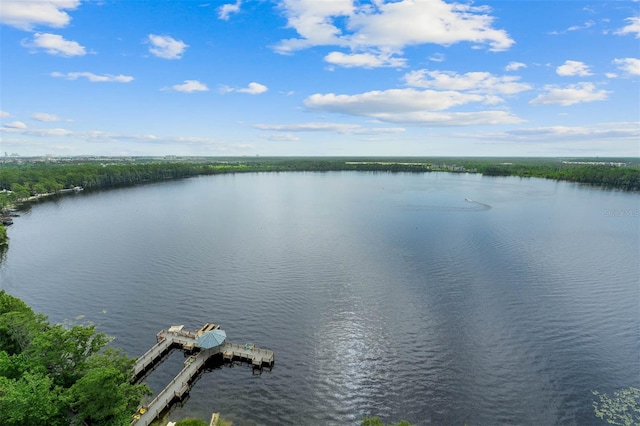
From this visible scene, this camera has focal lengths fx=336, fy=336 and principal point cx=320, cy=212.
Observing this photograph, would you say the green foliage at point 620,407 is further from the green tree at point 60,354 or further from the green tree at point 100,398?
the green tree at point 60,354

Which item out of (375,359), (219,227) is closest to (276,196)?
(219,227)

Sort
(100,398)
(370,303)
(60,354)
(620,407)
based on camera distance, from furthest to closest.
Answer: (370,303) < (620,407) < (60,354) < (100,398)

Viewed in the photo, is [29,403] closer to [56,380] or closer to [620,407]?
[56,380]

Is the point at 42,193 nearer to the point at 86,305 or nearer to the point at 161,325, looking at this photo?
the point at 86,305

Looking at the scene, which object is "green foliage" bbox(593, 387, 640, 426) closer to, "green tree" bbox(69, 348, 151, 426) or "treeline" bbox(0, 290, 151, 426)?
"green tree" bbox(69, 348, 151, 426)

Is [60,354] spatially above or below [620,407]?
above

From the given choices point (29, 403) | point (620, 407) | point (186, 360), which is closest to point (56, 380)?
point (29, 403)

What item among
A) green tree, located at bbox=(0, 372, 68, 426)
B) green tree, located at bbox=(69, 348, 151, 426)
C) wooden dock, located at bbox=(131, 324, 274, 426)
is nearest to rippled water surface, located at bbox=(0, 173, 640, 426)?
wooden dock, located at bbox=(131, 324, 274, 426)

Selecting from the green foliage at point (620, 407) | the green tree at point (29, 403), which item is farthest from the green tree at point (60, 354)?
the green foliage at point (620, 407)
